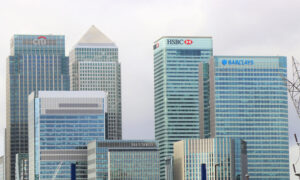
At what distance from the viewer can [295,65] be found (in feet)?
598

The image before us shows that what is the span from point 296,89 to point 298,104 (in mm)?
4204

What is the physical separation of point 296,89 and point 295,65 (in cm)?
790

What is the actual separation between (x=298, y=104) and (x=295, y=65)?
12.1m

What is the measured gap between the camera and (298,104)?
17225 cm

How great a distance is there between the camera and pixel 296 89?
17562 centimetres
